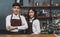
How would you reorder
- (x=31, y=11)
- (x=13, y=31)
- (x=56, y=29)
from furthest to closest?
(x=56, y=29) → (x=31, y=11) → (x=13, y=31)

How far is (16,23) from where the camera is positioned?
4184mm

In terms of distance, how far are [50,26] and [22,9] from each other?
1089 mm

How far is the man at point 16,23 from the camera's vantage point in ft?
13.1

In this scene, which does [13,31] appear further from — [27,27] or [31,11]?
[31,11]

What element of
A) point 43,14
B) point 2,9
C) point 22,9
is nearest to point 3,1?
point 2,9

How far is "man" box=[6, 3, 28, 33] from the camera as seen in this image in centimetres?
398

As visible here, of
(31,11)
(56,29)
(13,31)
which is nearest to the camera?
(13,31)

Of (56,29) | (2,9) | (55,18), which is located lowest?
(56,29)

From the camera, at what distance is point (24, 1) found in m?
5.51

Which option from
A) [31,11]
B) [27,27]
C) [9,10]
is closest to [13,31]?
[27,27]

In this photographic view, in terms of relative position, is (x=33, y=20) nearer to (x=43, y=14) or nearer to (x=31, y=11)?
(x=31, y=11)

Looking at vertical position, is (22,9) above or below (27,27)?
above

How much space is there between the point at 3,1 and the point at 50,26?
1753mm

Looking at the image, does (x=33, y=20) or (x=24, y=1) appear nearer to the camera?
(x=33, y=20)
